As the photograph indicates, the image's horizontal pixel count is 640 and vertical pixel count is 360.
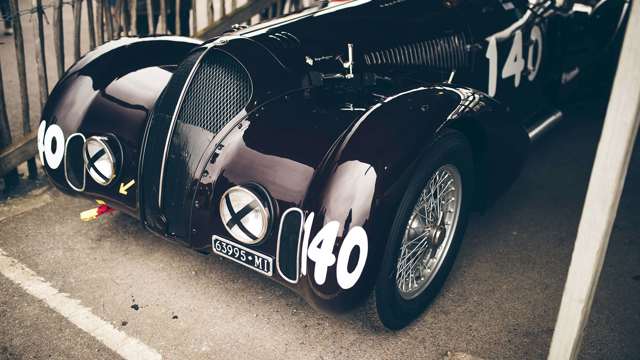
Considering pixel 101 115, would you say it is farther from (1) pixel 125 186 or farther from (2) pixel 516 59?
(2) pixel 516 59

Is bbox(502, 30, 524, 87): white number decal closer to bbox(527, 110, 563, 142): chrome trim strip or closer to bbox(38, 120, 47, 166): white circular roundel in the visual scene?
bbox(527, 110, 563, 142): chrome trim strip

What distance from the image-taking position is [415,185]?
7.43 feet

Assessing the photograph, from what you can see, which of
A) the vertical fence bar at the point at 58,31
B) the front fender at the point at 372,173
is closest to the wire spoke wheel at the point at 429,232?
the front fender at the point at 372,173

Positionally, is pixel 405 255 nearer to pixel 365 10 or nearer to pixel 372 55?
pixel 372 55

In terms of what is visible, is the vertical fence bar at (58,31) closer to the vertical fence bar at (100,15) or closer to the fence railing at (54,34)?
the fence railing at (54,34)

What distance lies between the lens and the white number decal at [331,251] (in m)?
2.05

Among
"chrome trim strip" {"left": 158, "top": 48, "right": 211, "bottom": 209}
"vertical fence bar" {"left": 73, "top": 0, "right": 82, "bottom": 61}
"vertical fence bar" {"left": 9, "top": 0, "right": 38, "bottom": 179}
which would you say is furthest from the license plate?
"vertical fence bar" {"left": 73, "top": 0, "right": 82, "bottom": 61}

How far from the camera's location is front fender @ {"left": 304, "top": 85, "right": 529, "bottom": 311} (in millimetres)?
2080

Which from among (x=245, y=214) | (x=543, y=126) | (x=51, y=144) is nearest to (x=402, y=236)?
(x=245, y=214)

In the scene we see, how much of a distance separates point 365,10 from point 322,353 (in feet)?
5.60

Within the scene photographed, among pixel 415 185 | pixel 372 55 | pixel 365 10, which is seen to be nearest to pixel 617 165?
pixel 415 185

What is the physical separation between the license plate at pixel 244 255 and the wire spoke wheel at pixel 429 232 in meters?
0.53

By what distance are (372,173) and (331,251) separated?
321 mm

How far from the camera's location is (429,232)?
2605mm
